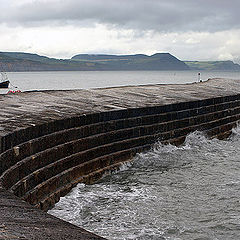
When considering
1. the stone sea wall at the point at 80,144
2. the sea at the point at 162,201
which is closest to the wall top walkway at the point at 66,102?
the stone sea wall at the point at 80,144

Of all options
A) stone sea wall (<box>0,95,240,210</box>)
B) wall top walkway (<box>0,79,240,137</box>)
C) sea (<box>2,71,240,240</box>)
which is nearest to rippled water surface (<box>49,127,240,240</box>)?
sea (<box>2,71,240,240</box>)

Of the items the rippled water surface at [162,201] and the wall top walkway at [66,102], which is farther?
the wall top walkway at [66,102]

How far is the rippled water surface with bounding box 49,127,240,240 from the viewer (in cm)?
1002

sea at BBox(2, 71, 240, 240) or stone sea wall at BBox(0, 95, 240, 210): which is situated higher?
stone sea wall at BBox(0, 95, 240, 210)

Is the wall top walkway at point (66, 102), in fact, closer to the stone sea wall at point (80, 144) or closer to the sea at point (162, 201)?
the stone sea wall at point (80, 144)

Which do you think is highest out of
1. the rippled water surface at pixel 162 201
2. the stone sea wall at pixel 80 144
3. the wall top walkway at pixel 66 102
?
the wall top walkway at pixel 66 102

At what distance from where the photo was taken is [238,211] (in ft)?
37.2

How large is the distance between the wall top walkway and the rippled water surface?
7.64ft

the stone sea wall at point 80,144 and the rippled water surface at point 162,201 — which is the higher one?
the stone sea wall at point 80,144

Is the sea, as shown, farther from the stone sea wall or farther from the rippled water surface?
the stone sea wall

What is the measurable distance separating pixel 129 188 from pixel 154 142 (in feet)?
16.9

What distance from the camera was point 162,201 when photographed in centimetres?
1210

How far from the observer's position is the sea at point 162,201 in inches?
393

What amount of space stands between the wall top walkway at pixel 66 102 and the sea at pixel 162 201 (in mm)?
2289
